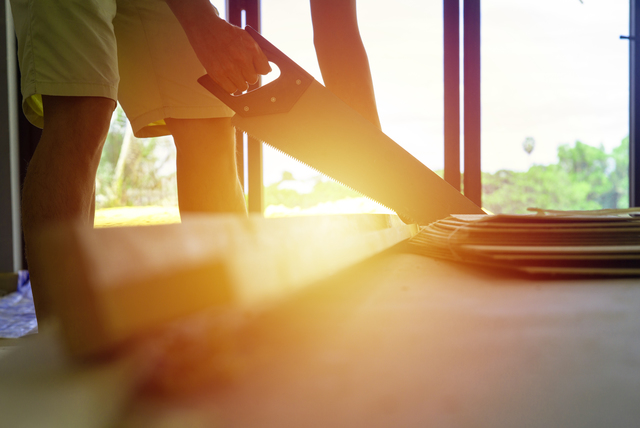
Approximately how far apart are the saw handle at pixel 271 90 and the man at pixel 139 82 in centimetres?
3

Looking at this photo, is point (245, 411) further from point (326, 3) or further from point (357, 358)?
point (326, 3)

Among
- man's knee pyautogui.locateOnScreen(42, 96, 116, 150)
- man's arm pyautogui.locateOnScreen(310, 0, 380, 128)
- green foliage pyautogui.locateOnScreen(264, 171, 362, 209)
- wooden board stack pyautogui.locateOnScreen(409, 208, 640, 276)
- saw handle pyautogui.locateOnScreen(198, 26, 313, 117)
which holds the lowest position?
wooden board stack pyautogui.locateOnScreen(409, 208, 640, 276)

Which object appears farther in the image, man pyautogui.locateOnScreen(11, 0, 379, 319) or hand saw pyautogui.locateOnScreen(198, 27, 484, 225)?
hand saw pyautogui.locateOnScreen(198, 27, 484, 225)

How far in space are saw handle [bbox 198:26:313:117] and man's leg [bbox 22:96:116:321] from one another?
0.24 meters

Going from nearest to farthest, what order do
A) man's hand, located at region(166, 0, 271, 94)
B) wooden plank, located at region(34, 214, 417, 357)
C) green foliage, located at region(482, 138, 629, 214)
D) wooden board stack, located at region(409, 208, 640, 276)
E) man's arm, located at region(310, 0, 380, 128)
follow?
1. wooden plank, located at region(34, 214, 417, 357)
2. wooden board stack, located at region(409, 208, 640, 276)
3. man's hand, located at region(166, 0, 271, 94)
4. man's arm, located at region(310, 0, 380, 128)
5. green foliage, located at region(482, 138, 629, 214)

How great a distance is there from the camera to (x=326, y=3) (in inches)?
34.3

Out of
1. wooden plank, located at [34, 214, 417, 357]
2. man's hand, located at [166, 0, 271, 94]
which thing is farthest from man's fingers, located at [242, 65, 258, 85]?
wooden plank, located at [34, 214, 417, 357]

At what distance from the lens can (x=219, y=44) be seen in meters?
0.72

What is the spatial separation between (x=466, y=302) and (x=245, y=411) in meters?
0.24

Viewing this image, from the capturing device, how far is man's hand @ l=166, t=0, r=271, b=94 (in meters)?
0.72

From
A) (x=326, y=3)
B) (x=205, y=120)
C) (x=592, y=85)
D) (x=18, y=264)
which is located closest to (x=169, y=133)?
(x=205, y=120)

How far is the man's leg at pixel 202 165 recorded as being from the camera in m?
0.98

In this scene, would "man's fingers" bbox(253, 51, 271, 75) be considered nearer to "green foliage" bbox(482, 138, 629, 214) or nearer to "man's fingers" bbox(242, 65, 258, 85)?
"man's fingers" bbox(242, 65, 258, 85)

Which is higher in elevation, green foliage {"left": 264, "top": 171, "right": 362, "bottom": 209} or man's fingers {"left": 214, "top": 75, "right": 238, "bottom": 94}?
man's fingers {"left": 214, "top": 75, "right": 238, "bottom": 94}
